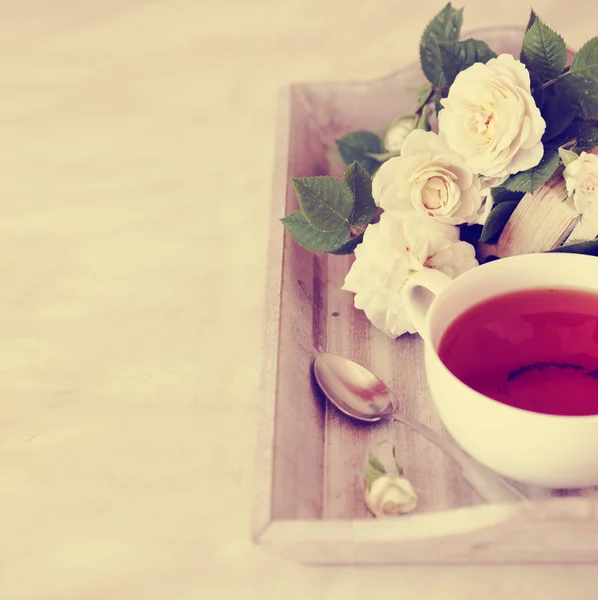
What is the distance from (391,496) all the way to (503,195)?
34cm

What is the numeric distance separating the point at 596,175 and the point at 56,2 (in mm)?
1351

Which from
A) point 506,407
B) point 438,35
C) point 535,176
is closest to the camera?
point 506,407

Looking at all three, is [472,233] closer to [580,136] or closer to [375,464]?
[580,136]

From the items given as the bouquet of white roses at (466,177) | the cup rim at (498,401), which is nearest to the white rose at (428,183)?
the bouquet of white roses at (466,177)

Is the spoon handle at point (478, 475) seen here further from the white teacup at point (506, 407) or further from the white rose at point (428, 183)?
the white rose at point (428, 183)

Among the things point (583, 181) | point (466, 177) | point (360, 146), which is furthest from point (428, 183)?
point (360, 146)

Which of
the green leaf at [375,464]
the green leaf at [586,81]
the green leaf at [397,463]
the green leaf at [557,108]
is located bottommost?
the green leaf at [397,463]

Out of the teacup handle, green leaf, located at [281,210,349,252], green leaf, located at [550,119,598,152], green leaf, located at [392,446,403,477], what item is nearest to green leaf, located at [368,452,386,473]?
green leaf, located at [392,446,403,477]

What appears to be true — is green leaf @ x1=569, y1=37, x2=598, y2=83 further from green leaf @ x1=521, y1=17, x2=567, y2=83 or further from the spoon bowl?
the spoon bowl

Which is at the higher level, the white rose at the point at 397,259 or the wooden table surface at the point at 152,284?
the white rose at the point at 397,259

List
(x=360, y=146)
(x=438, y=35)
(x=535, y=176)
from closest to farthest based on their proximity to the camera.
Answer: (x=535, y=176), (x=438, y=35), (x=360, y=146)

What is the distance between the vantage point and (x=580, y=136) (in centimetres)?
82

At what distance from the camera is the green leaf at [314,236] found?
0.85 metres

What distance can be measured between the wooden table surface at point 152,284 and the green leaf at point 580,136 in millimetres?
378
